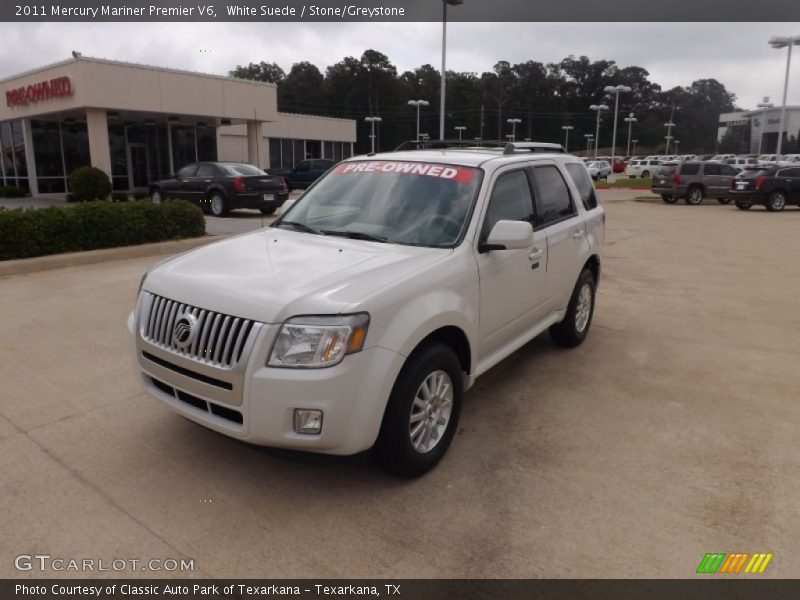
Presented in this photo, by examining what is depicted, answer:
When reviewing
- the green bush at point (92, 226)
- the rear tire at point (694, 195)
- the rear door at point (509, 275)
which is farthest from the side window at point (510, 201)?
the rear tire at point (694, 195)

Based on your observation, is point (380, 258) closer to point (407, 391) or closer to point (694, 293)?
point (407, 391)

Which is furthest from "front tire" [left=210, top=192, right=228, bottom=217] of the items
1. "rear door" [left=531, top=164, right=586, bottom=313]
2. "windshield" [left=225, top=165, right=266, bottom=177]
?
"rear door" [left=531, top=164, right=586, bottom=313]

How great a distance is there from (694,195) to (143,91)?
72.5 ft

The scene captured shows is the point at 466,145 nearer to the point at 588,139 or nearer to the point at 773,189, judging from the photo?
the point at 773,189

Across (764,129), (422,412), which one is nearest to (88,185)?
(422,412)

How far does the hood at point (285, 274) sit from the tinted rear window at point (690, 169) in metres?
25.3

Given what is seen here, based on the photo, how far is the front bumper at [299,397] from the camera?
3.01 m

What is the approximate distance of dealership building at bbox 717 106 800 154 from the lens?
11662 centimetres

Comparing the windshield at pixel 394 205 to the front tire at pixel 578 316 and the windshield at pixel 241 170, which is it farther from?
the windshield at pixel 241 170

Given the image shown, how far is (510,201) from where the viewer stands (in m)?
4.59

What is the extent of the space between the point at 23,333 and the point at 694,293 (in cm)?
822

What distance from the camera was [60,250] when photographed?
945 cm
